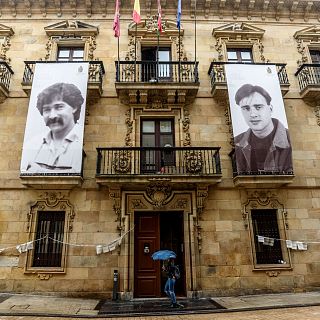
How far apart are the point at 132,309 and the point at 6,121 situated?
8.92m

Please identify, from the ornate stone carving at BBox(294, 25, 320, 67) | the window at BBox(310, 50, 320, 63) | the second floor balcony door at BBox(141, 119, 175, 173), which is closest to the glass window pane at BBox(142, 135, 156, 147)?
the second floor balcony door at BBox(141, 119, 175, 173)

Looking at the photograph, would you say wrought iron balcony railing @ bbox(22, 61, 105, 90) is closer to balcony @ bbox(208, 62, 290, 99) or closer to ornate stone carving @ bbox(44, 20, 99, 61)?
ornate stone carving @ bbox(44, 20, 99, 61)

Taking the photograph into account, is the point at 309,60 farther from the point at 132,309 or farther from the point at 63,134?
the point at 132,309

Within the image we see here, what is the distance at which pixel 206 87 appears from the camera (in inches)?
490

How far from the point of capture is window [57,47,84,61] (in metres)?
13.0

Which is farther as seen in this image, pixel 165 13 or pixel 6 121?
pixel 165 13

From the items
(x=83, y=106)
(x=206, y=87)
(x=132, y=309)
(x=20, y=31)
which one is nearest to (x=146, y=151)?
(x=83, y=106)

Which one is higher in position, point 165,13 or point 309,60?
point 165,13

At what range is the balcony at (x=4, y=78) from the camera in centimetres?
1169

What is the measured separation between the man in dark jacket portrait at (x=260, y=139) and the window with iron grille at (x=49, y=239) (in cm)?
709

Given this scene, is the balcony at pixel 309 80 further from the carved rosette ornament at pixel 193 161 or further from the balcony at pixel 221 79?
the carved rosette ornament at pixel 193 161

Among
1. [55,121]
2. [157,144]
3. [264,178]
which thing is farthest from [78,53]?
[264,178]

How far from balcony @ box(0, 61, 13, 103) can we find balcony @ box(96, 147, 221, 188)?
5.00m

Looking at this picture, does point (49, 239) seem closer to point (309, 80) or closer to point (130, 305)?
point (130, 305)
